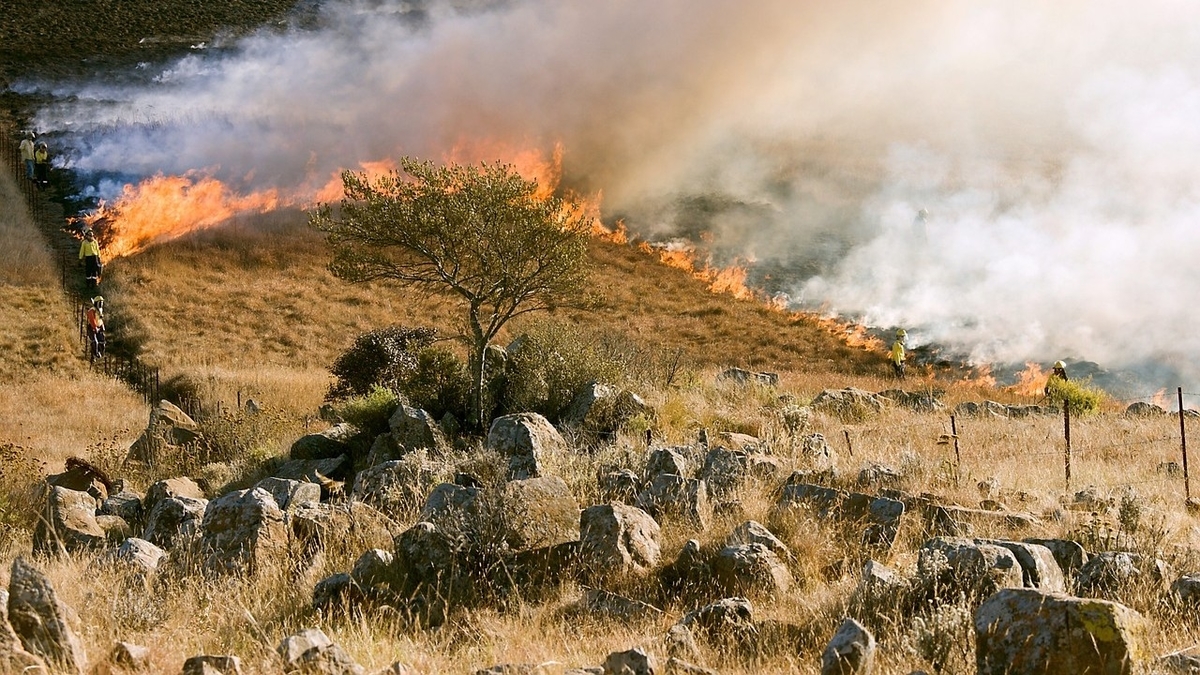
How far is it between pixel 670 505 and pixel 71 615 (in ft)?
19.9

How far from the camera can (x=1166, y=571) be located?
810 centimetres

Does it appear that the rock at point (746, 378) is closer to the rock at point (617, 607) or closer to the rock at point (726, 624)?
the rock at point (617, 607)

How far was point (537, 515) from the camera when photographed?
9.81 meters

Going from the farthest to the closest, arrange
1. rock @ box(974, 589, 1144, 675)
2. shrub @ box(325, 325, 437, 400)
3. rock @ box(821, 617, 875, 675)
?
shrub @ box(325, 325, 437, 400) < rock @ box(821, 617, 875, 675) < rock @ box(974, 589, 1144, 675)

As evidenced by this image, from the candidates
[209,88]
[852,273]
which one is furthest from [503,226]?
[209,88]

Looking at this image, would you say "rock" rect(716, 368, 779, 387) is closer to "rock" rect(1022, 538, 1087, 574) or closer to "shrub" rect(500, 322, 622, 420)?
"shrub" rect(500, 322, 622, 420)

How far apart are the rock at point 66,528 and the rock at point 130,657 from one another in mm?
5288

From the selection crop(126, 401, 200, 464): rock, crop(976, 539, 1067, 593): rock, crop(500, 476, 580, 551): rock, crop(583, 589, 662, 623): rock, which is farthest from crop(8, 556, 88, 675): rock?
crop(126, 401, 200, 464): rock

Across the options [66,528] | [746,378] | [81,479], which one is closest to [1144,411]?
[746,378]

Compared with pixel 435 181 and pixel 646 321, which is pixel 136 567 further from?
pixel 646 321

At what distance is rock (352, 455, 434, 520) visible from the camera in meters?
12.1

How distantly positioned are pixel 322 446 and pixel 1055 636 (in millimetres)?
14505

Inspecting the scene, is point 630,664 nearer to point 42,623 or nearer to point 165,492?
point 42,623

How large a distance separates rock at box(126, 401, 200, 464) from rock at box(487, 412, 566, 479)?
9.20 m
